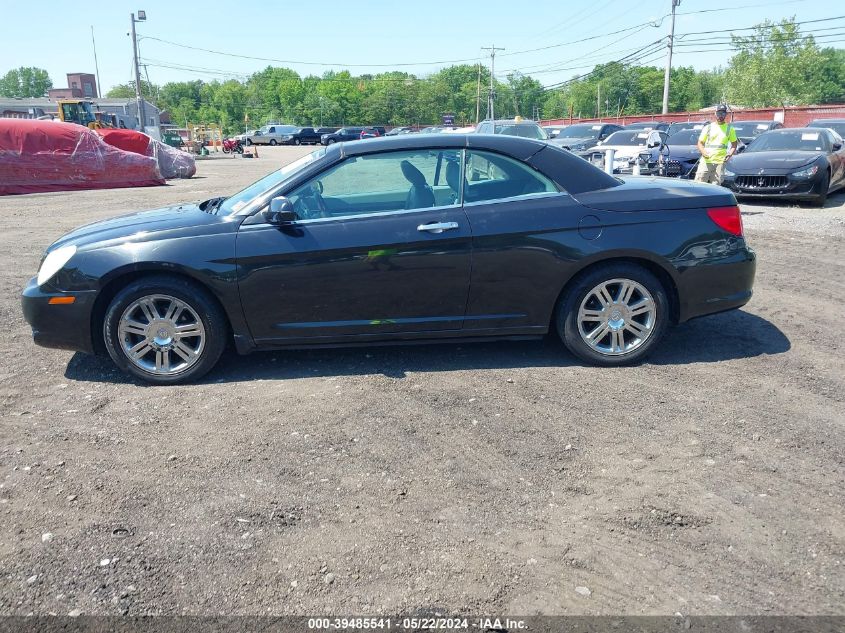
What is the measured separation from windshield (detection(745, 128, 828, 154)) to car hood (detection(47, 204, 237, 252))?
12599 millimetres

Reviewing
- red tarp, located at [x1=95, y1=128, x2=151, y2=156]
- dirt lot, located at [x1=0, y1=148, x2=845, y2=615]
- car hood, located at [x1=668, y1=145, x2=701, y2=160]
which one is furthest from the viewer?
red tarp, located at [x1=95, y1=128, x2=151, y2=156]

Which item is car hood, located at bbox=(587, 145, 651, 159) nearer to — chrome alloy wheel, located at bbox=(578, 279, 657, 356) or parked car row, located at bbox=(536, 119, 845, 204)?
parked car row, located at bbox=(536, 119, 845, 204)

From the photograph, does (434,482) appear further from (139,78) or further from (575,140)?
(139,78)

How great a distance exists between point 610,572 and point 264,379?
9.40ft

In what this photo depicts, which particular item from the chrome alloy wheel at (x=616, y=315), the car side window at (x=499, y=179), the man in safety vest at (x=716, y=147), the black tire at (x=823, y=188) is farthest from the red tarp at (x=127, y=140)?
the chrome alloy wheel at (x=616, y=315)

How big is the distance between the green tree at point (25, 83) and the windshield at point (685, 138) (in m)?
190

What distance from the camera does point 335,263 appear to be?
15.5 ft

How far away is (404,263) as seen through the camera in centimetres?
475

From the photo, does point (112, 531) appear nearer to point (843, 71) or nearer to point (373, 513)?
point (373, 513)

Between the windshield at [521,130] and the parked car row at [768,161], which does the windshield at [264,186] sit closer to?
the parked car row at [768,161]

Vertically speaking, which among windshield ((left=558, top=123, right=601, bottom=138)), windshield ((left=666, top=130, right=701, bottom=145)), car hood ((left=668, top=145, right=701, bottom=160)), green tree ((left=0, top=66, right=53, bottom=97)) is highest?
green tree ((left=0, top=66, right=53, bottom=97))

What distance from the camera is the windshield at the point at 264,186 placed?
4926 millimetres

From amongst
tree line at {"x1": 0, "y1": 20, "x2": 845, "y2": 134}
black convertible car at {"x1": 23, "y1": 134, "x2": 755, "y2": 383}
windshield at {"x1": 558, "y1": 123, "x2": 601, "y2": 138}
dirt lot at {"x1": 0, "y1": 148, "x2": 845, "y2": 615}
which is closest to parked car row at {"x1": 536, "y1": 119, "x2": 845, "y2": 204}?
windshield at {"x1": 558, "y1": 123, "x2": 601, "y2": 138}

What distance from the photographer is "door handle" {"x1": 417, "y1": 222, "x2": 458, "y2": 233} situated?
4754mm
